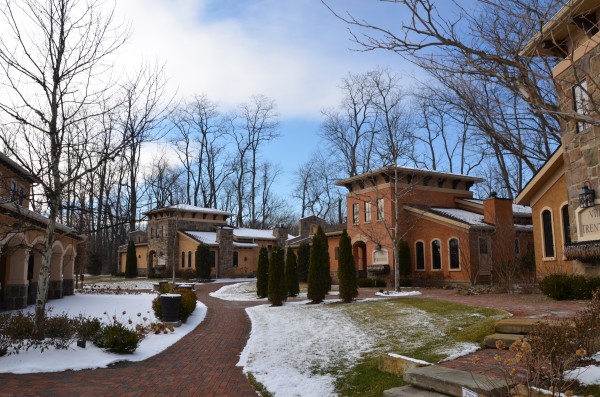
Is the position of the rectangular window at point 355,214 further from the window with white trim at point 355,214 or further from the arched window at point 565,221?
the arched window at point 565,221

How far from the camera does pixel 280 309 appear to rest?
1745cm

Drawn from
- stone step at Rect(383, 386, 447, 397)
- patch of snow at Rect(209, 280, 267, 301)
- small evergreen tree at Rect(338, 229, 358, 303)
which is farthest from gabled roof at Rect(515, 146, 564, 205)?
patch of snow at Rect(209, 280, 267, 301)

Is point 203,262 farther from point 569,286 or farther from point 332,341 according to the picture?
point 569,286

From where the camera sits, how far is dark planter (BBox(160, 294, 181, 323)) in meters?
13.5

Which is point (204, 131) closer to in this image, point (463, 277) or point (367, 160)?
point (367, 160)

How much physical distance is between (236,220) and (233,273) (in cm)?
1455

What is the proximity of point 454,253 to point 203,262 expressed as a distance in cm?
2028

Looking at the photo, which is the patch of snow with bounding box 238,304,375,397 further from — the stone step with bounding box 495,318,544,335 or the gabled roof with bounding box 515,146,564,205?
the gabled roof with bounding box 515,146,564,205

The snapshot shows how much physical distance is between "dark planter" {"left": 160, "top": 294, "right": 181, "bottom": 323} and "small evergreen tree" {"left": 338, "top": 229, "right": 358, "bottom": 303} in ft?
22.4

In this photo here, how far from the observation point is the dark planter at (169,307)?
44.2 ft

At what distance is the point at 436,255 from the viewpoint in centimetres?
2577

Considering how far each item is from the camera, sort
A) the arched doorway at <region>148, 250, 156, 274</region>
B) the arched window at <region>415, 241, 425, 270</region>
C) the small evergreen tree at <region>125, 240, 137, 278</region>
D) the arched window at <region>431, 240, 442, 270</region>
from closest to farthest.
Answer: the arched window at <region>431, 240, 442, 270</region> → the arched window at <region>415, 241, 425, 270</region> → the small evergreen tree at <region>125, 240, 137, 278</region> → the arched doorway at <region>148, 250, 156, 274</region>

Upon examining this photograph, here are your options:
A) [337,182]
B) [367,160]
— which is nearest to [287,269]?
[337,182]

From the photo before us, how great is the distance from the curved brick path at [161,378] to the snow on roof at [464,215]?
1700 cm
